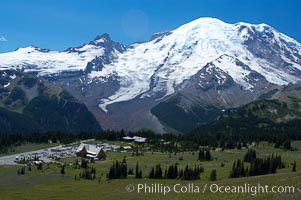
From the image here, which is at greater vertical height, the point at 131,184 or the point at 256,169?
the point at 256,169

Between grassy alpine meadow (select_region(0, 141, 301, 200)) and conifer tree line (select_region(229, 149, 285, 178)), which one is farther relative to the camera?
conifer tree line (select_region(229, 149, 285, 178))

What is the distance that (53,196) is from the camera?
109312 millimetres

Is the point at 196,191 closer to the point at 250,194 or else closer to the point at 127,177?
the point at 250,194

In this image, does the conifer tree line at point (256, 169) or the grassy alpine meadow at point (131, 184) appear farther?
the conifer tree line at point (256, 169)

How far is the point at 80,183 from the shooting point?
13200cm

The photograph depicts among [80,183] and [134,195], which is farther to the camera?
[80,183]

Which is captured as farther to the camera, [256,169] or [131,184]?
[256,169]

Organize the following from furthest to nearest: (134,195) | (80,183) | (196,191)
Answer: (80,183) → (134,195) → (196,191)

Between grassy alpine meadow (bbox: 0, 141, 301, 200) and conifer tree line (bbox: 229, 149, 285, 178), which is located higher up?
conifer tree line (bbox: 229, 149, 285, 178)

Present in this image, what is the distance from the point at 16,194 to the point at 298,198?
2756 inches

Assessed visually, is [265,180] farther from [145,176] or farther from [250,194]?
[145,176]

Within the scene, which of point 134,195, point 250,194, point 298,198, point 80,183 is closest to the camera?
point 298,198

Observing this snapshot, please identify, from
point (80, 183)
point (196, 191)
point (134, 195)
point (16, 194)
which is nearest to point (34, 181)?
point (80, 183)

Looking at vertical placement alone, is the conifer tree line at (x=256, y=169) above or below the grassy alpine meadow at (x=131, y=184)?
above
